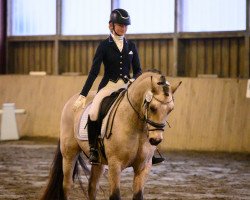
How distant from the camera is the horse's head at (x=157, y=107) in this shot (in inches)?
229

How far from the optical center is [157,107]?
584 cm

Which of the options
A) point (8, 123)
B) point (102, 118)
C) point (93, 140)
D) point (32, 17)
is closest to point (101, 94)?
point (102, 118)

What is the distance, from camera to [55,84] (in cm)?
1625

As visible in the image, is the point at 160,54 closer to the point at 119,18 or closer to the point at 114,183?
the point at 119,18

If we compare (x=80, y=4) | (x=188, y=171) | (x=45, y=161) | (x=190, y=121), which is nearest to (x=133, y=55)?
(x=188, y=171)

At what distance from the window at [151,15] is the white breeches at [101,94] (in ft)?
31.8

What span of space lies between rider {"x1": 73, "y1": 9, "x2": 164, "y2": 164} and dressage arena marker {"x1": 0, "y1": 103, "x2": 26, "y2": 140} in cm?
915

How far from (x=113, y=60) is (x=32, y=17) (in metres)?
12.3

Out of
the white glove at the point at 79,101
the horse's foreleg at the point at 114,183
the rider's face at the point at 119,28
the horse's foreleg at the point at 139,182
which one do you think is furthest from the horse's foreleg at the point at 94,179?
the rider's face at the point at 119,28

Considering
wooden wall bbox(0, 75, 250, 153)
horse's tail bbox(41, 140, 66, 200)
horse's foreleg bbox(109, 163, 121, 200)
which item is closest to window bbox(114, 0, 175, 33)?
wooden wall bbox(0, 75, 250, 153)

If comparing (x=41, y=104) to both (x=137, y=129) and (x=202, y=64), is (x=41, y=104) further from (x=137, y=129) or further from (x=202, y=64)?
(x=137, y=129)

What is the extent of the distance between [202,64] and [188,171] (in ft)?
18.7

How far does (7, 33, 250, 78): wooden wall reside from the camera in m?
15.8

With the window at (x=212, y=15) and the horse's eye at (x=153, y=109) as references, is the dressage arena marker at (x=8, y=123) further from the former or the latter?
the horse's eye at (x=153, y=109)
